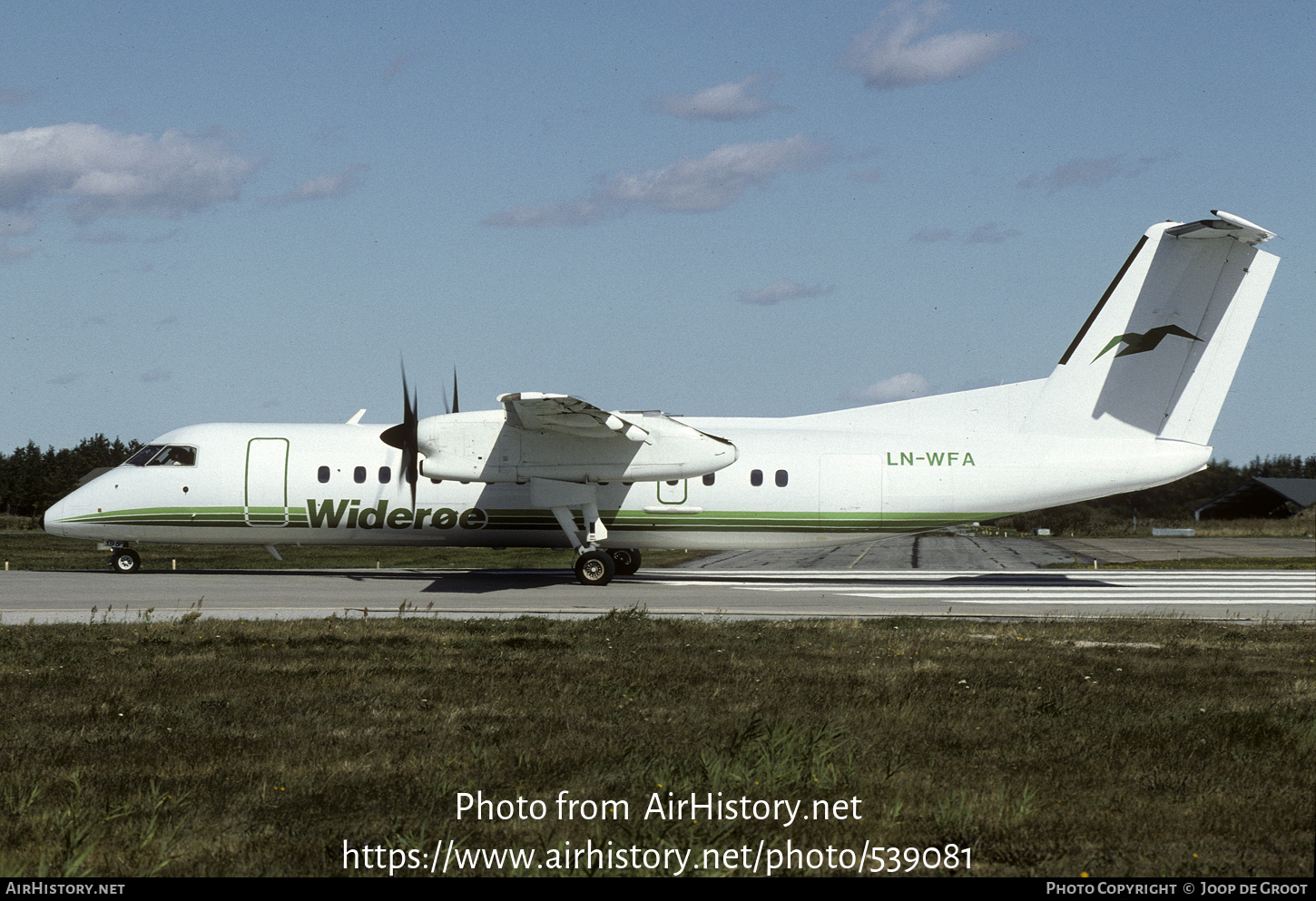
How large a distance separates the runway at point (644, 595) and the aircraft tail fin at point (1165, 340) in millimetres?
3902

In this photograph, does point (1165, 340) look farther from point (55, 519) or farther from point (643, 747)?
point (55, 519)

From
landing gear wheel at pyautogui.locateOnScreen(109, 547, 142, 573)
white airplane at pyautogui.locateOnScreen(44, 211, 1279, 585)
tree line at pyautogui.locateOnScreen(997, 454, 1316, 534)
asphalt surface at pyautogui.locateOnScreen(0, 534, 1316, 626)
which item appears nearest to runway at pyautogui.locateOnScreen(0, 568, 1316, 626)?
asphalt surface at pyautogui.locateOnScreen(0, 534, 1316, 626)

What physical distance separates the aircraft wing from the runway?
3424 millimetres

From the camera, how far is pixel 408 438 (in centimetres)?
2242

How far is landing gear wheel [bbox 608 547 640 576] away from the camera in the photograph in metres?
26.1

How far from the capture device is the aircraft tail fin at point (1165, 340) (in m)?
21.1

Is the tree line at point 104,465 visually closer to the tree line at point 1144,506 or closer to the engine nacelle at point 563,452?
the tree line at point 1144,506

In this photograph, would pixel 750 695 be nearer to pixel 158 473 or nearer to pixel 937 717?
pixel 937 717

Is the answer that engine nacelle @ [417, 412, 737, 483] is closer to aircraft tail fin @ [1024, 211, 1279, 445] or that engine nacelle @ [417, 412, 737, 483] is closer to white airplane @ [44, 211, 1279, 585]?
white airplane @ [44, 211, 1279, 585]

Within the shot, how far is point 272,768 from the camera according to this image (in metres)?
7.14

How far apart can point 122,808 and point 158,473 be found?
20458mm

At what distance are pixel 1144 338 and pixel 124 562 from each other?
24448mm

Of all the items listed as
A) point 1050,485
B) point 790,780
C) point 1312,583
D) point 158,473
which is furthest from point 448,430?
point 1312,583

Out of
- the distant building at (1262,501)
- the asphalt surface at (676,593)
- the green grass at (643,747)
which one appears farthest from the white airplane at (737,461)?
the distant building at (1262,501)
